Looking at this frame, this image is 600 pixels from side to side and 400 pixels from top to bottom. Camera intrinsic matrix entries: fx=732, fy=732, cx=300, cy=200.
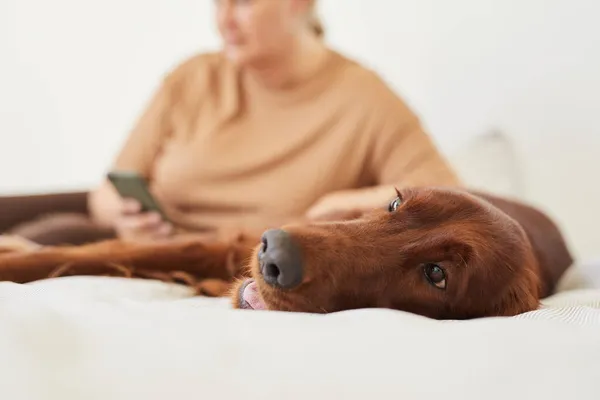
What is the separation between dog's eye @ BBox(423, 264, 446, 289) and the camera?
1.01 meters

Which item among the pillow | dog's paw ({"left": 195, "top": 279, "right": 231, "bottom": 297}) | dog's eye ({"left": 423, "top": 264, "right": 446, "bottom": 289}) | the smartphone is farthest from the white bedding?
the pillow

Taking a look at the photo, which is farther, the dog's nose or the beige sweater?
the beige sweater

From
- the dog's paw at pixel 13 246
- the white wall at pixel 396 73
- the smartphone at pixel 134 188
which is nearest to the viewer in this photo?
the dog's paw at pixel 13 246

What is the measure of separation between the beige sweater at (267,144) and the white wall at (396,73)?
0.61 metres

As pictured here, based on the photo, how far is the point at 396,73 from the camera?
2.66 metres

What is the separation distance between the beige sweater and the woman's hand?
0.50 feet

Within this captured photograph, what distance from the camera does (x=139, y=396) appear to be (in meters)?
0.57

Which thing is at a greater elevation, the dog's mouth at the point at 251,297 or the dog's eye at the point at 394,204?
the dog's eye at the point at 394,204

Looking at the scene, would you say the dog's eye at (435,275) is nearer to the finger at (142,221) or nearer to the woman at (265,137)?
the woman at (265,137)

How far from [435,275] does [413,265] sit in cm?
3

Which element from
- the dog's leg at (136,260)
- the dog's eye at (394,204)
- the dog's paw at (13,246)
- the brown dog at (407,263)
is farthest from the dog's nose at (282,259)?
the dog's paw at (13,246)

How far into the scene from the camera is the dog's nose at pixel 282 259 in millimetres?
893

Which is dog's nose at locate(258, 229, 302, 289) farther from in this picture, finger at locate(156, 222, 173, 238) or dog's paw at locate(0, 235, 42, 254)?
finger at locate(156, 222, 173, 238)

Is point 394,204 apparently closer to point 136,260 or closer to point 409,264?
point 409,264
